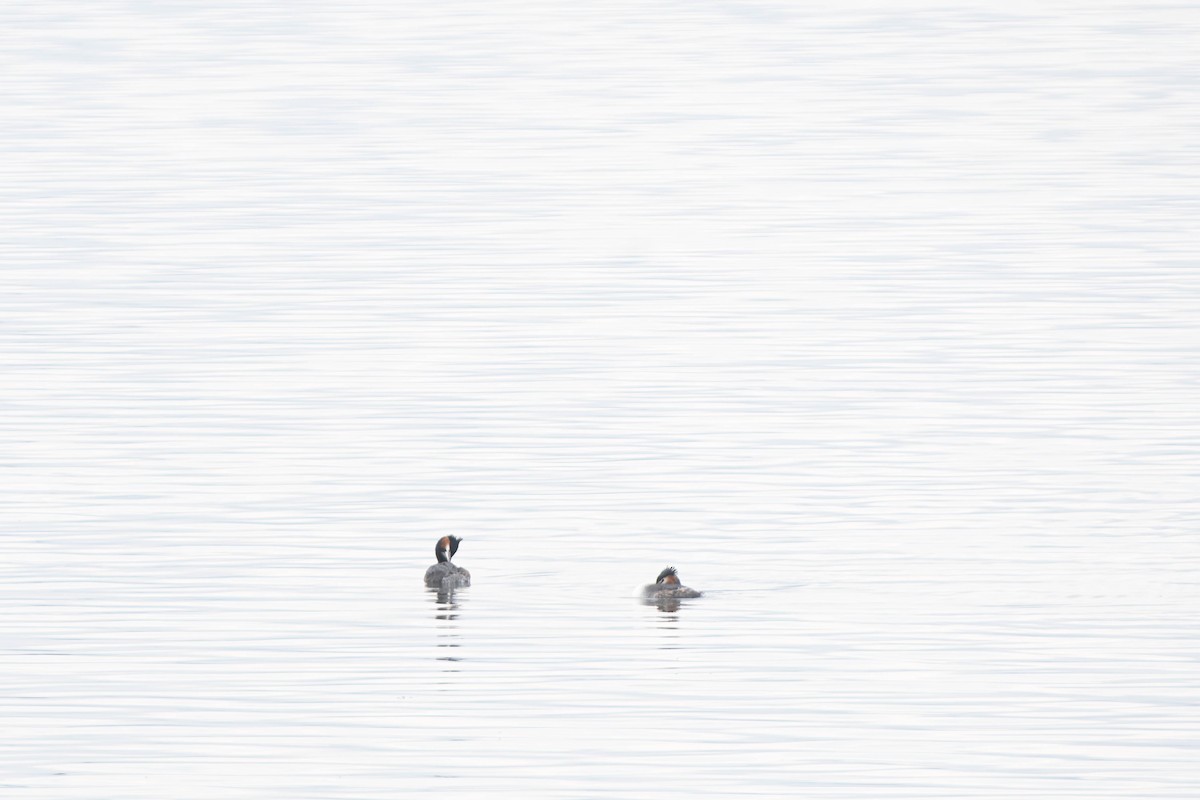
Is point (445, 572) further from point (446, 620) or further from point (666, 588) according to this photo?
point (666, 588)

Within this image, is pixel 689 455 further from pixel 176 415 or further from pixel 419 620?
pixel 419 620

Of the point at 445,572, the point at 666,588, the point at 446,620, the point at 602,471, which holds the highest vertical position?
the point at 602,471

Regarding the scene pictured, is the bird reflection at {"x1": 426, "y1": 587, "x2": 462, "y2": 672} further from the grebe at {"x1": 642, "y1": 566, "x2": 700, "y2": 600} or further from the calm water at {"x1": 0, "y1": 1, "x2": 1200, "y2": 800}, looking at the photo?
the grebe at {"x1": 642, "y1": 566, "x2": 700, "y2": 600}

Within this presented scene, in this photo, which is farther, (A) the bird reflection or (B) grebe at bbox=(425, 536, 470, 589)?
(B) grebe at bbox=(425, 536, 470, 589)

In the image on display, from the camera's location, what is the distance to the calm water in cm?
1708

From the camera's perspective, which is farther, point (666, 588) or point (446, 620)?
point (666, 588)

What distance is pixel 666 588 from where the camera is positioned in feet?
67.6

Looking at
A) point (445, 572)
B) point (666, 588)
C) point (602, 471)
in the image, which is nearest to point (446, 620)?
point (445, 572)

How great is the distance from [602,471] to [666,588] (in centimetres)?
628

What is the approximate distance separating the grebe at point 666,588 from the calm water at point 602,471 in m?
0.29

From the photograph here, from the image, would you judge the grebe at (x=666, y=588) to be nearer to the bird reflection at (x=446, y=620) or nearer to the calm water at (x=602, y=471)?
the calm water at (x=602, y=471)

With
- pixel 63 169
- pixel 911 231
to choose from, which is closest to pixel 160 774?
pixel 911 231

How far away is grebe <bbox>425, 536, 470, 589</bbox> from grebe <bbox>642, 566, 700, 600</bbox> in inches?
55.5

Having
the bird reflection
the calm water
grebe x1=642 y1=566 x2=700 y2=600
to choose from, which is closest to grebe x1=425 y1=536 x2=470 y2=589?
the bird reflection
